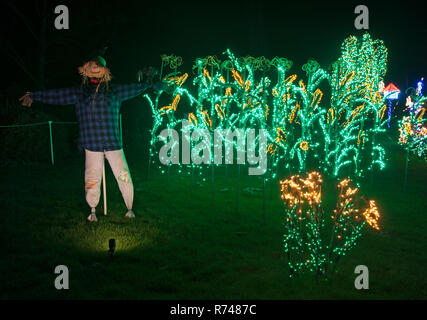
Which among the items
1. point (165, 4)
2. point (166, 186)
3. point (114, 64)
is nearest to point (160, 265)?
point (166, 186)

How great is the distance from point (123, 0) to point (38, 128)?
824cm

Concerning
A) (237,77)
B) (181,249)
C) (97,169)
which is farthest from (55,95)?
(237,77)

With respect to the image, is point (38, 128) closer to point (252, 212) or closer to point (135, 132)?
point (135, 132)

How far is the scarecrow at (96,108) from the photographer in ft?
17.5

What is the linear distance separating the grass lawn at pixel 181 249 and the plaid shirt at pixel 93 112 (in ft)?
3.79

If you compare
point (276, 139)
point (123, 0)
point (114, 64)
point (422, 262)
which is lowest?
point (422, 262)

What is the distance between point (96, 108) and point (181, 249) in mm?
2181

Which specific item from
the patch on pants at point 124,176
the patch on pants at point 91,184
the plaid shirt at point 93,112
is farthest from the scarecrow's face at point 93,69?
the patch on pants at point 91,184

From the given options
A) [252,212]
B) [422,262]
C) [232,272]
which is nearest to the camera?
[232,272]

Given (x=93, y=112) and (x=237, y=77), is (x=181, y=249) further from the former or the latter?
(x=237, y=77)

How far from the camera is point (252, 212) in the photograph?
6.61 meters

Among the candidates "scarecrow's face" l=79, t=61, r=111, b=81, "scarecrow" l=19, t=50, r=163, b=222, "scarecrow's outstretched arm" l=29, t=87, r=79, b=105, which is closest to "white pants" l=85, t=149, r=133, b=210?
"scarecrow" l=19, t=50, r=163, b=222

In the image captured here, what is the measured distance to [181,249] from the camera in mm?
4793

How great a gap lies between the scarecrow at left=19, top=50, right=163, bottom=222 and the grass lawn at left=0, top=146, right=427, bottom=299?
2.84 ft
